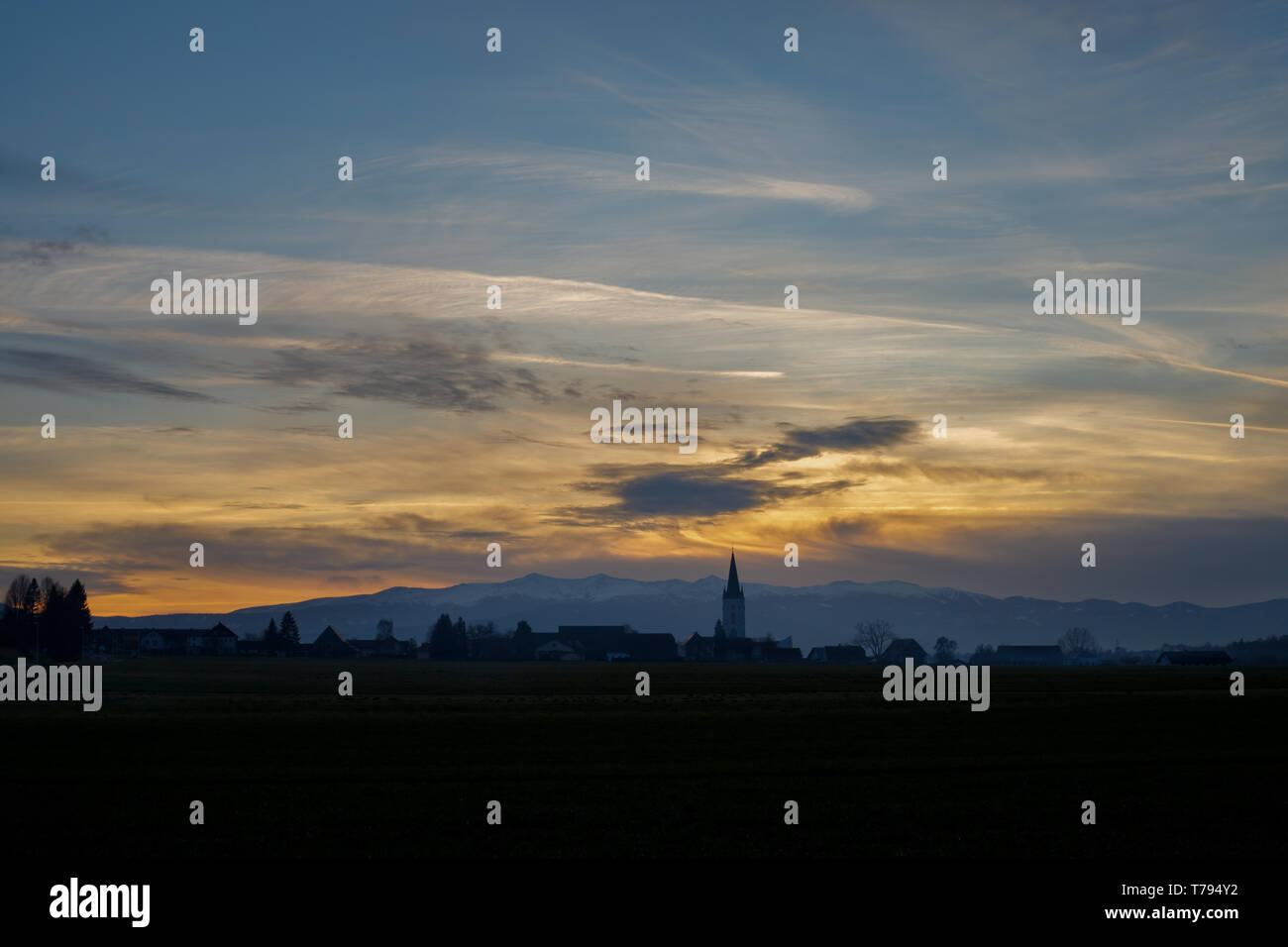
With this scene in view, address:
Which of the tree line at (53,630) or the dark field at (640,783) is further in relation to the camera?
the tree line at (53,630)

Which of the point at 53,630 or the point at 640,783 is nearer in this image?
the point at 640,783

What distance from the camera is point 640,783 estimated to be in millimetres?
30500

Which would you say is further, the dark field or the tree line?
the tree line

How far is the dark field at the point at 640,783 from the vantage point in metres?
22.3

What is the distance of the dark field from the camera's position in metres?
22.3

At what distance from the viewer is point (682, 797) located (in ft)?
90.9
